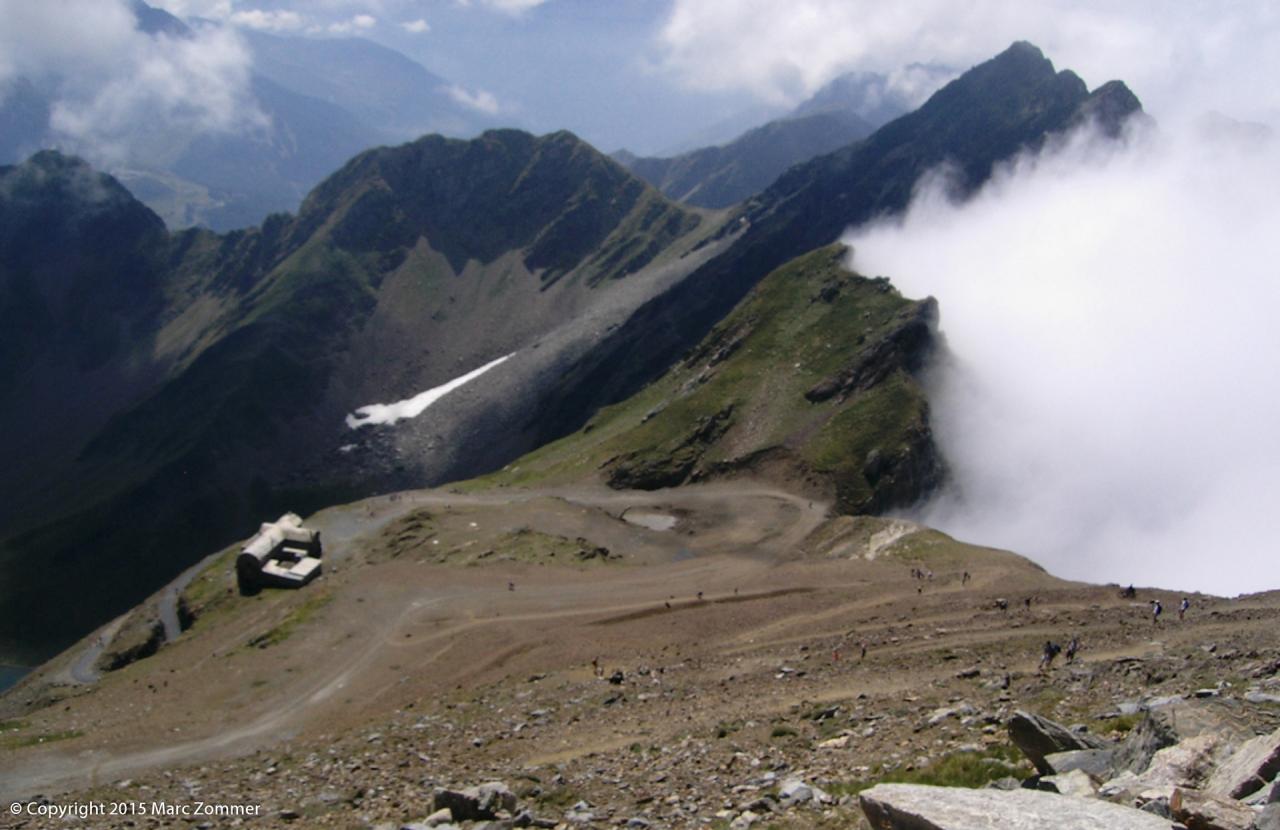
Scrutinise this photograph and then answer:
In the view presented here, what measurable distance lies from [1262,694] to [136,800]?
42403 millimetres

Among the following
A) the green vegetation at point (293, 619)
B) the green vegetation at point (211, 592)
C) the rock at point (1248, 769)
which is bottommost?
the rock at point (1248, 769)

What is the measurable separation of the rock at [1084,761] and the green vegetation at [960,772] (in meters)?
1.77

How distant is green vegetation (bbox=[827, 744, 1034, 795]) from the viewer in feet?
70.8

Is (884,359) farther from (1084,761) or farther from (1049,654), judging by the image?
(1084,761)

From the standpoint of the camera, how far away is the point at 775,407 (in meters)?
130

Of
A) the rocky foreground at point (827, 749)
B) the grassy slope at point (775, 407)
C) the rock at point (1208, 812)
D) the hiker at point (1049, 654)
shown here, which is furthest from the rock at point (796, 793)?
the grassy slope at point (775, 407)

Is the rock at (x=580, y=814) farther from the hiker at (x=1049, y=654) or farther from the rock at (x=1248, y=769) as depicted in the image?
the hiker at (x=1049, y=654)

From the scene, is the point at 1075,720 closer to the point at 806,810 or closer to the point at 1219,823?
the point at 806,810

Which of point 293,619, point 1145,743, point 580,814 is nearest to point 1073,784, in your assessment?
point 1145,743

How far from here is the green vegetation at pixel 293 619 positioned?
7344 cm

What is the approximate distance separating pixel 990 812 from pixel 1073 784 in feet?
15.2

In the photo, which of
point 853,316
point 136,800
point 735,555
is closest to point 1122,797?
point 136,800

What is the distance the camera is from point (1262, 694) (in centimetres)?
2470

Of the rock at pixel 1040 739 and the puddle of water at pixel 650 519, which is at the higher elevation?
the puddle of water at pixel 650 519
